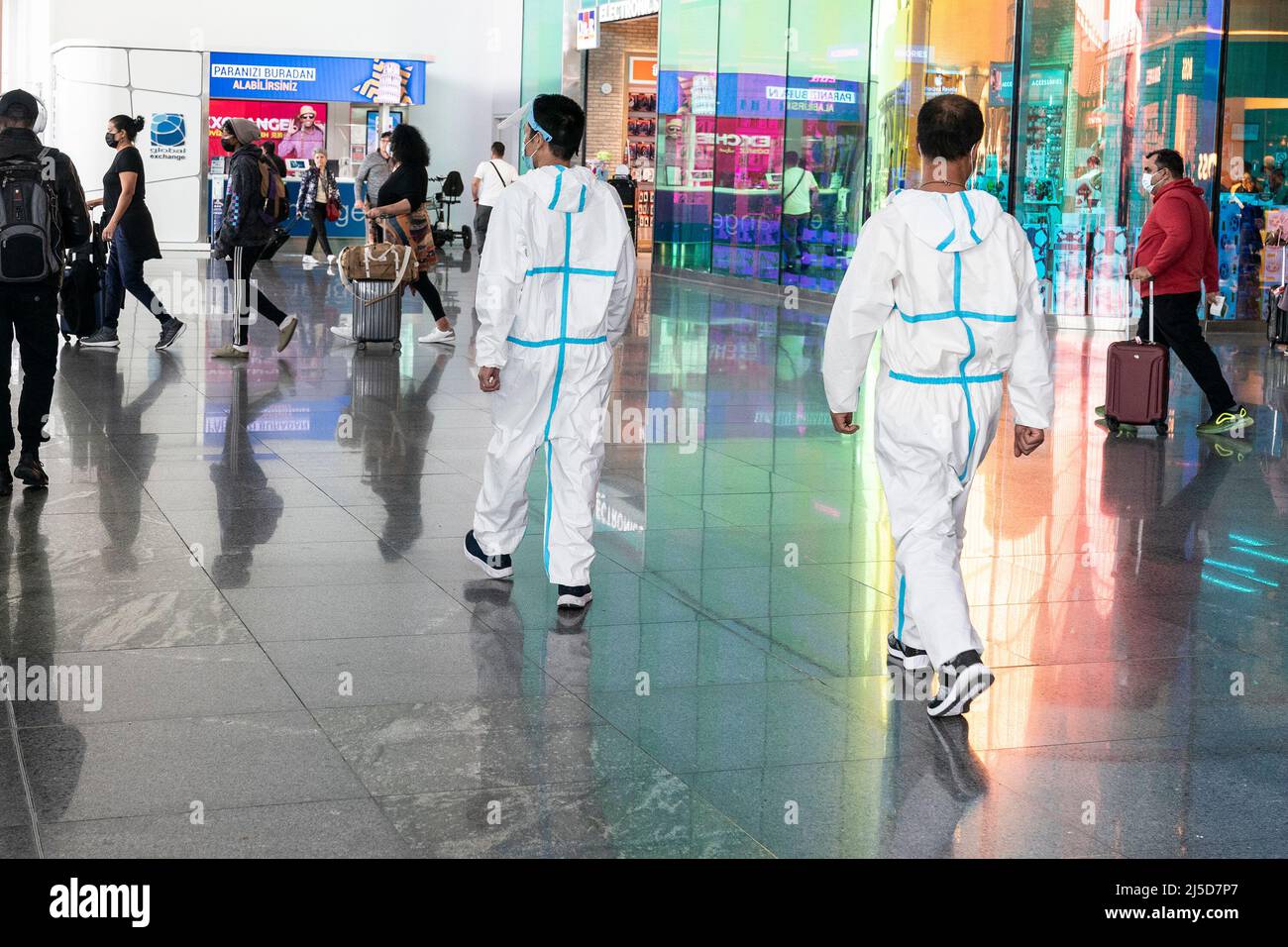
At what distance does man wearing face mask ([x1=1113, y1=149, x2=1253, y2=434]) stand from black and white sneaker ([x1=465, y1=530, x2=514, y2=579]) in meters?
5.55

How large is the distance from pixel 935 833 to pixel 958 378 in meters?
1.46

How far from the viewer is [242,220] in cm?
1223

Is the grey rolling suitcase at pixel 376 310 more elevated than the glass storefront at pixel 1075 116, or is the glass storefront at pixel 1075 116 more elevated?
the glass storefront at pixel 1075 116

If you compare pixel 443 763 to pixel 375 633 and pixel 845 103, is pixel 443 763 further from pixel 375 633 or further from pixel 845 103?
pixel 845 103

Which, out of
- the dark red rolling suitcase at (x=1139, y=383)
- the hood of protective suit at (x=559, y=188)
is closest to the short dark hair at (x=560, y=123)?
the hood of protective suit at (x=559, y=188)

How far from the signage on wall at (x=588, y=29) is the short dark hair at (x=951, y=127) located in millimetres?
24359

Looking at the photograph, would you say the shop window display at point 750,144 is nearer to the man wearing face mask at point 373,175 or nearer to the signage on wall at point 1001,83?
the signage on wall at point 1001,83

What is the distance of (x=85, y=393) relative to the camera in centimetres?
1016

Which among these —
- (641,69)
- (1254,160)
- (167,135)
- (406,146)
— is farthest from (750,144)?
(167,135)

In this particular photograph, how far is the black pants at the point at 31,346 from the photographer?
708cm

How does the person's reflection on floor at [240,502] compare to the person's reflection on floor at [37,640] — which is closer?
the person's reflection on floor at [37,640]

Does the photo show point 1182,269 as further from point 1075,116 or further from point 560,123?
point 1075,116

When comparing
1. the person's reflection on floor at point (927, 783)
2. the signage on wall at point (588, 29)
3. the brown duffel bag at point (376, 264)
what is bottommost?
the person's reflection on floor at point (927, 783)
